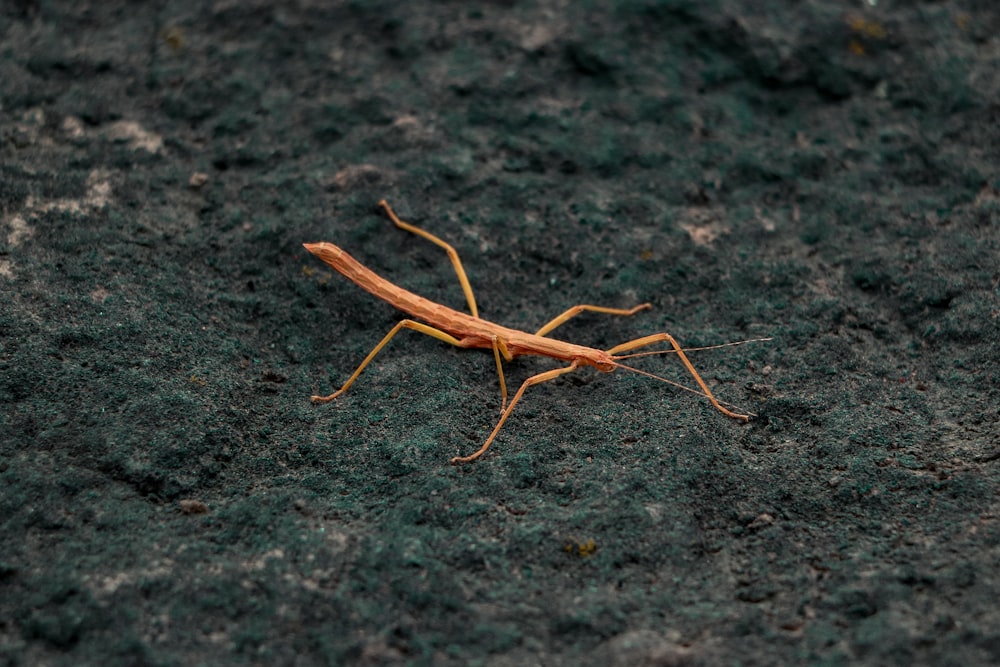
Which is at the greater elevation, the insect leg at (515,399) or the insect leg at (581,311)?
the insect leg at (581,311)

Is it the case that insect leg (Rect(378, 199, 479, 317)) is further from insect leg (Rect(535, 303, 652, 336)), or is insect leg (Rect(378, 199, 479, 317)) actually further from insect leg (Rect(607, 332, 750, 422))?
insect leg (Rect(607, 332, 750, 422))

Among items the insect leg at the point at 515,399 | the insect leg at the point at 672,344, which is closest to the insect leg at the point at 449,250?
the insect leg at the point at 515,399

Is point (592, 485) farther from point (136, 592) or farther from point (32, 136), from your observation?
point (32, 136)

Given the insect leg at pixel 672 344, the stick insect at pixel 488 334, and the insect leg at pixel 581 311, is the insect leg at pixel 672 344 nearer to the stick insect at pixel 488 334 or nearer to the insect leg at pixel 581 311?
the stick insect at pixel 488 334

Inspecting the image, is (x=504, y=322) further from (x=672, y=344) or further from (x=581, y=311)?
(x=672, y=344)

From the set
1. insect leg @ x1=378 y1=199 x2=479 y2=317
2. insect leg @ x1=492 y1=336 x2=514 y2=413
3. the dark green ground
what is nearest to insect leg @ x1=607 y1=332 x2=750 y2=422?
the dark green ground

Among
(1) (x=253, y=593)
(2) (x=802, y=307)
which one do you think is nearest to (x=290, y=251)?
(1) (x=253, y=593)
